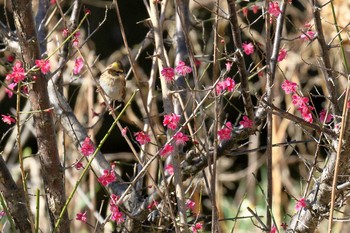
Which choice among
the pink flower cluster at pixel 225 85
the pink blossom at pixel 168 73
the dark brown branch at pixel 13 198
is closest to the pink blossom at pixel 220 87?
the pink flower cluster at pixel 225 85

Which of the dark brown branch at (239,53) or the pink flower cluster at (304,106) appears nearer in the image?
the dark brown branch at (239,53)

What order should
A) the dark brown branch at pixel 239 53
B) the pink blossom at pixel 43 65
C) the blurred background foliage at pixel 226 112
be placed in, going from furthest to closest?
the blurred background foliage at pixel 226 112, the pink blossom at pixel 43 65, the dark brown branch at pixel 239 53

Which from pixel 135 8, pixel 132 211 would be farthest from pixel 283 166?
pixel 132 211

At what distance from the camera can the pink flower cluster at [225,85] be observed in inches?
72.8

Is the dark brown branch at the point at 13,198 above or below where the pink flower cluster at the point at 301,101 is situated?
below

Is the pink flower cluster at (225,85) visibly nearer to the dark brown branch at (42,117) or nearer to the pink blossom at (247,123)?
the pink blossom at (247,123)

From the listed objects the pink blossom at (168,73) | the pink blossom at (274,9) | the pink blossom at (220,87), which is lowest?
the pink blossom at (220,87)

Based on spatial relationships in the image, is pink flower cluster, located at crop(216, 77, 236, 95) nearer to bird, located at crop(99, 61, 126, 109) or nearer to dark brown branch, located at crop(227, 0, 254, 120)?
dark brown branch, located at crop(227, 0, 254, 120)

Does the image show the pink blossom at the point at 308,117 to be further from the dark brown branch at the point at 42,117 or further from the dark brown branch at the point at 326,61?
the dark brown branch at the point at 42,117

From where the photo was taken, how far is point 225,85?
6.09 feet

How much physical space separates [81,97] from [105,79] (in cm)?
178

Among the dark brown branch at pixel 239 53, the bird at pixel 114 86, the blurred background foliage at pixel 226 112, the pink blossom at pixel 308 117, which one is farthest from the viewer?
the blurred background foliage at pixel 226 112

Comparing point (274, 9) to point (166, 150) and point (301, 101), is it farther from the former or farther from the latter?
point (166, 150)

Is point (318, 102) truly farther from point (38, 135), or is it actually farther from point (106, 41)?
point (38, 135)
